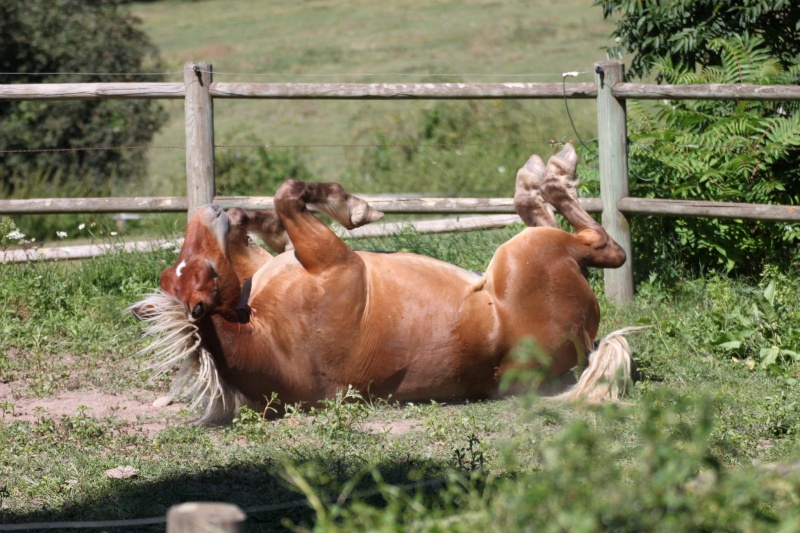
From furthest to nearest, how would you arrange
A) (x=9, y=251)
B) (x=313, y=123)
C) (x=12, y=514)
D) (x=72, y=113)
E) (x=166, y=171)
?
(x=313, y=123)
(x=166, y=171)
(x=72, y=113)
(x=9, y=251)
(x=12, y=514)

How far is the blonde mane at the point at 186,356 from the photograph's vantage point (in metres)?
4.36

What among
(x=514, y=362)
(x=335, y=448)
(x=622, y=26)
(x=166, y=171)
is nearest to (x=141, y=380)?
(x=335, y=448)

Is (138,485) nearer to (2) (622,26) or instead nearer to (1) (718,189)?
(1) (718,189)

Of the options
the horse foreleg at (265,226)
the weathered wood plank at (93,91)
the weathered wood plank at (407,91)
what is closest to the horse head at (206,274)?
the horse foreleg at (265,226)

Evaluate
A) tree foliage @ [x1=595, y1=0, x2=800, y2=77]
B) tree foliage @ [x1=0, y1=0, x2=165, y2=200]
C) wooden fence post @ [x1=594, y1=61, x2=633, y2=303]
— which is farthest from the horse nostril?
tree foliage @ [x1=0, y1=0, x2=165, y2=200]

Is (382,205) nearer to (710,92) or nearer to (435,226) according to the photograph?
(435,226)

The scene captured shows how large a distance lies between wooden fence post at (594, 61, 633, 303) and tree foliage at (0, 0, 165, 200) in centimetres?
653

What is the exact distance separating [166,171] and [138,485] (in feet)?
38.5

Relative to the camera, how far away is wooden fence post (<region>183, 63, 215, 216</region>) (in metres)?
6.42

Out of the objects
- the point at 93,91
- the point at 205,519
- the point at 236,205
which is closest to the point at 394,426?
the point at 236,205

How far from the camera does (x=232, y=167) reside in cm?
1232

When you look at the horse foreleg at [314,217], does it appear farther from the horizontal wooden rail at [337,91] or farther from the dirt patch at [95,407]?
the horizontal wooden rail at [337,91]

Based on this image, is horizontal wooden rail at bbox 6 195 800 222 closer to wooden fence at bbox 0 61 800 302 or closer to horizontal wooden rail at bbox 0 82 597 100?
wooden fence at bbox 0 61 800 302

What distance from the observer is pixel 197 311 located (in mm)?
4320
